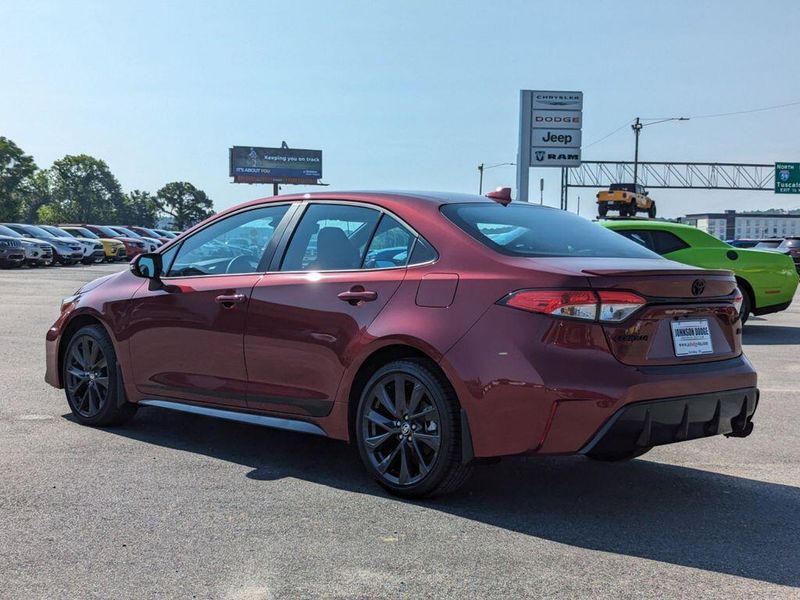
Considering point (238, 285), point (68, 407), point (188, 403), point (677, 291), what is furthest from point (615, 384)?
point (68, 407)

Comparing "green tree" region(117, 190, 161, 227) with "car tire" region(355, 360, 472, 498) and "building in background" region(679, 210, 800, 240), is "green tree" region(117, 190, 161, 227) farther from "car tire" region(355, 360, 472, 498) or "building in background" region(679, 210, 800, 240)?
"car tire" region(355, 360, 472, 498)

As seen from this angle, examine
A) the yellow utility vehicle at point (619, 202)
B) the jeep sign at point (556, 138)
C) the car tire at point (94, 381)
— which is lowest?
the car tire at point (94, 381)

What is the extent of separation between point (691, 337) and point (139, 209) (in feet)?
507

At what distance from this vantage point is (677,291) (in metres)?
4.18

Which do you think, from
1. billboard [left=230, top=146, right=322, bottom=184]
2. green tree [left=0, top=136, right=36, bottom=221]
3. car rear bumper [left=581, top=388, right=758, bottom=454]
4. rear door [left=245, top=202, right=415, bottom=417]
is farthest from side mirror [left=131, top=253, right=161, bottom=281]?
green tree [left=0, top=136, right=36, bottom=221]

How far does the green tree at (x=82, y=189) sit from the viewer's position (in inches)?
5241

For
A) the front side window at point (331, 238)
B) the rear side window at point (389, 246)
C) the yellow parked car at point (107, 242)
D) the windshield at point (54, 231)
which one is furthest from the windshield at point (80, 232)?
the rear side window at point (389, 246)

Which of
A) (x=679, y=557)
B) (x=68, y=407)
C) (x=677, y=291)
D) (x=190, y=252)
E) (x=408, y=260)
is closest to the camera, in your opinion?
(x=679, y=557)

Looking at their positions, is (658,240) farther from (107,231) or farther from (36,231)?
(107,231)

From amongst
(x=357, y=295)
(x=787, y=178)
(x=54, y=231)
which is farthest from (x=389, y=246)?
(x=787, y=178)

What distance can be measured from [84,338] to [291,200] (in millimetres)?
1921

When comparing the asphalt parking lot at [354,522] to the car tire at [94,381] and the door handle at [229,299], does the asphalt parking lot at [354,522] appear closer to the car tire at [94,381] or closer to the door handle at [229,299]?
the car tire at [94,381]

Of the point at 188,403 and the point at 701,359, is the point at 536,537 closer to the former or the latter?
the point at 701,359

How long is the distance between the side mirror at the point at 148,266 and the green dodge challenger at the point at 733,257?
7688mm
